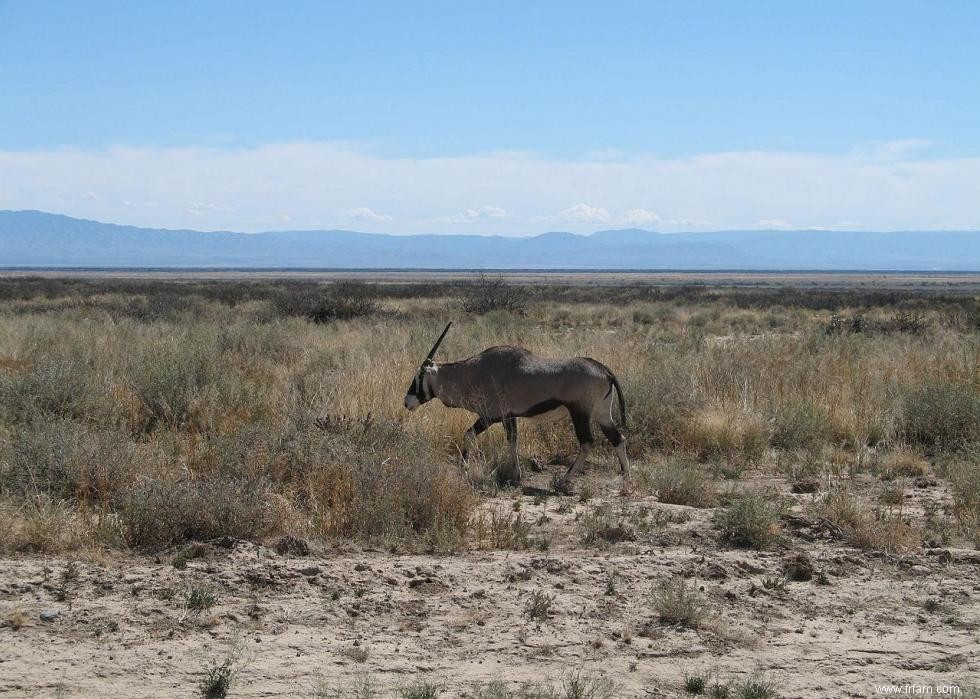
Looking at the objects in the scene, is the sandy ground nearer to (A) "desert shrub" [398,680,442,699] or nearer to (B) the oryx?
(A) "desert shrub" [398,680,442,699]

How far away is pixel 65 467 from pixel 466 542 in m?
3.14

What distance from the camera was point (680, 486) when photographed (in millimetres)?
8148

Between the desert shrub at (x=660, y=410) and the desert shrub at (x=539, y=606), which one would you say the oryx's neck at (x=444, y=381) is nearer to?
the desert shrub at (x=660, y=410)

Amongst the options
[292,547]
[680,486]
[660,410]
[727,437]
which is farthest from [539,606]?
[660,410]

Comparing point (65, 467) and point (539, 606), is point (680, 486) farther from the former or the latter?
point (65, 467)

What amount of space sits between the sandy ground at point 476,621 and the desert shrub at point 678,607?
0.08m

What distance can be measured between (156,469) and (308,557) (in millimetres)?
2205

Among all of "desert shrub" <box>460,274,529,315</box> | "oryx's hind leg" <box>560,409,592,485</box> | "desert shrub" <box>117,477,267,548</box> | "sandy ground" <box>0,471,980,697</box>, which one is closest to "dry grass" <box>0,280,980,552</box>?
"desert shrub" <box>117,477,267,548</box>

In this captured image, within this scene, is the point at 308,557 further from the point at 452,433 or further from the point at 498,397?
the point at 452,433

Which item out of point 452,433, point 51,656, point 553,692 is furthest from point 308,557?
point 452,433

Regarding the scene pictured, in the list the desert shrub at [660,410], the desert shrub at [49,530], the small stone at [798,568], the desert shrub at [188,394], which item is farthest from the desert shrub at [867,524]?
the desert shrub at [188,394]

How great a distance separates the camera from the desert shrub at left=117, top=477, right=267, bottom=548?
20.7ft

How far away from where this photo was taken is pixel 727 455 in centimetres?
991

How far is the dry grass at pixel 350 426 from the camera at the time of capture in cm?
670
